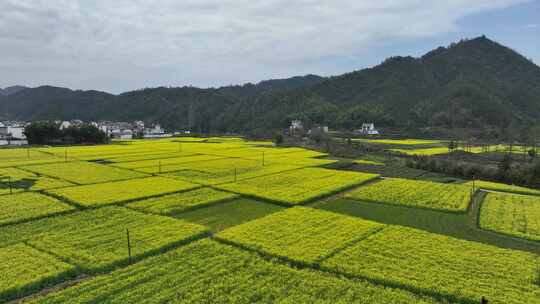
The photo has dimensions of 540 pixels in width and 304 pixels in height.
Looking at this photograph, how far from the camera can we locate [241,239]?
16859 millimetres

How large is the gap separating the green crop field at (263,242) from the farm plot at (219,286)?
5cm

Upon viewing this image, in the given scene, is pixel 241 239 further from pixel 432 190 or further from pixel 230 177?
pixel 432 190

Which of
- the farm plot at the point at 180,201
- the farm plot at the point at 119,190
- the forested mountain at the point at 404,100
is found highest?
the forested mountain at the point at 404,100

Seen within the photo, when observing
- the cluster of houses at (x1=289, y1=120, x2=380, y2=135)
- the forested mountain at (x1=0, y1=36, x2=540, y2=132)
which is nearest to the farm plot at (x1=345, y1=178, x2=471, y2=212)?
the cluster of houses at (x1=289, y1=120, x2=380, y2=135)

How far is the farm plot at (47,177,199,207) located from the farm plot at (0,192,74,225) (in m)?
1.14

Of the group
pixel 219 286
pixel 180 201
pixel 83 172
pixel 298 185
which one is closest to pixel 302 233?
pixel 219 286

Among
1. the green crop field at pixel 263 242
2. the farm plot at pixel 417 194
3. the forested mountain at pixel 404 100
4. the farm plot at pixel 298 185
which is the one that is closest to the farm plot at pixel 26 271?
the green crop field at pixel 263 242

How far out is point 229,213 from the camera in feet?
73.2

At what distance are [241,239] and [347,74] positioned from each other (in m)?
161

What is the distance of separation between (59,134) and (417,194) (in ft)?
250

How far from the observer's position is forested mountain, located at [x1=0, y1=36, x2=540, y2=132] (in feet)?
340

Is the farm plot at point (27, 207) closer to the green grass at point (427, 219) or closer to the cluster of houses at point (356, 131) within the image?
the green grass at point (427, 219)

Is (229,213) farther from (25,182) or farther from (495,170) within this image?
(495,170)

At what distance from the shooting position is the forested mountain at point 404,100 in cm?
10362
